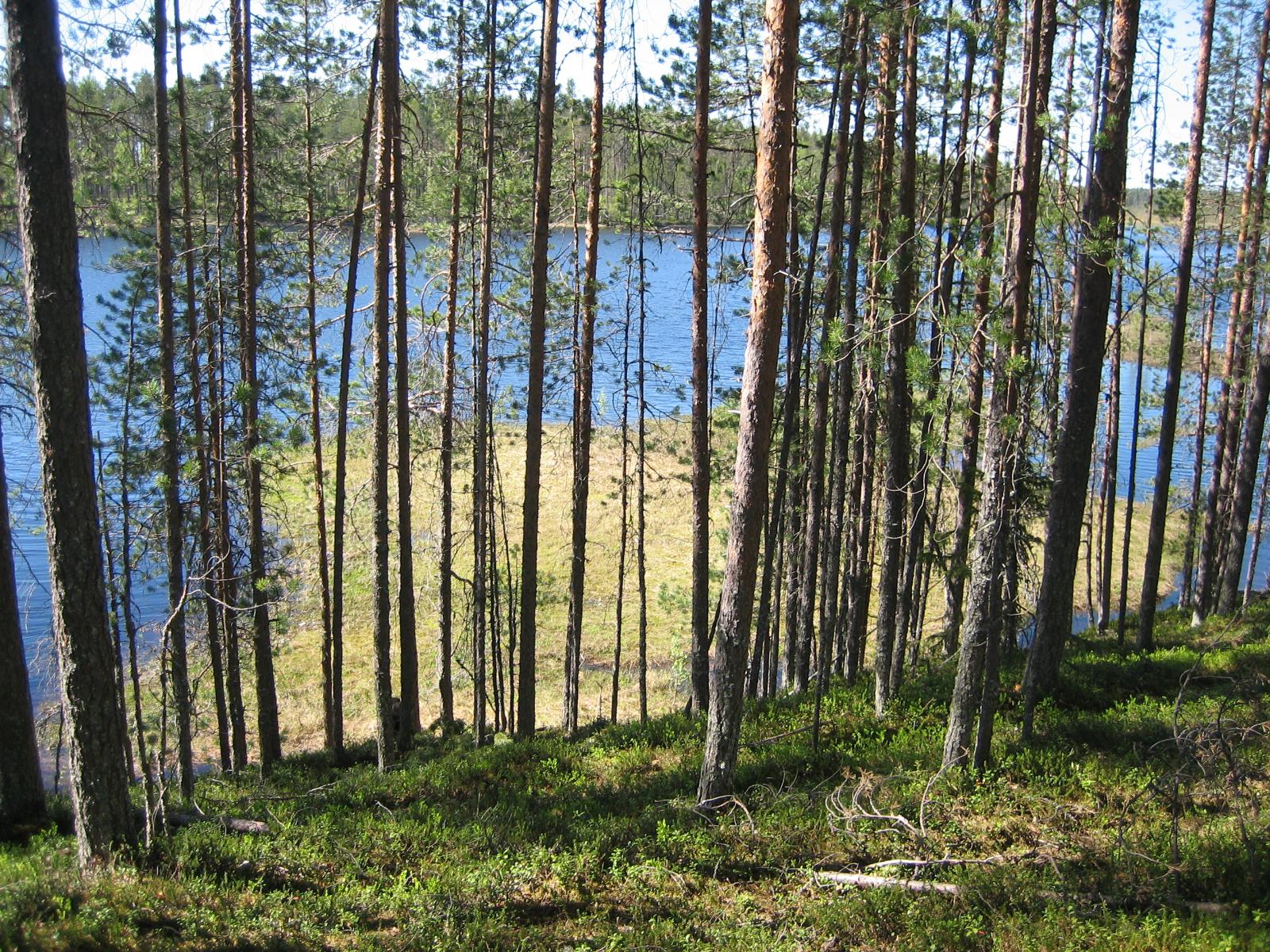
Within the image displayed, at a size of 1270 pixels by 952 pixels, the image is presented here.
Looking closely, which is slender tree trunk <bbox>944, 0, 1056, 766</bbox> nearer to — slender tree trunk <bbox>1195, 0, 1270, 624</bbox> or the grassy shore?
the grassy shore

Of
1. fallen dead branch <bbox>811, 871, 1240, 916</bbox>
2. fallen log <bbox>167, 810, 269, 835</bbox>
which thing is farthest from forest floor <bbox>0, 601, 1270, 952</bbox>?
fallen log <bbox>167, 810, 269, 835</bbox>

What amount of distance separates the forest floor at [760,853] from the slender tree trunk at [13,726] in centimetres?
37

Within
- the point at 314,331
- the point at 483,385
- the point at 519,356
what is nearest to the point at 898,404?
the point at 483,385

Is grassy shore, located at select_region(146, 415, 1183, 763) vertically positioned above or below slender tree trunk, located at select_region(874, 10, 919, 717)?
below

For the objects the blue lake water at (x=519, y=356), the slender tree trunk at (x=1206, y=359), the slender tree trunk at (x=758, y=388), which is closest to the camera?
the slender tree trunk at (x=758, y=388)

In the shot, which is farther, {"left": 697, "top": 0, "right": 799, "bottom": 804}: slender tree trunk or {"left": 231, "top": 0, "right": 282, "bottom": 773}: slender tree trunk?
{"left": 231, "top": 0, "right": 282, "bottom": 773}: slender tree trunk

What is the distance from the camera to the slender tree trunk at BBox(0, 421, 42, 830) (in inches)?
295

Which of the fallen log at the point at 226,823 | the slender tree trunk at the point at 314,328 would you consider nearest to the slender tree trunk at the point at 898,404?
the fallen log at the point at 226,823

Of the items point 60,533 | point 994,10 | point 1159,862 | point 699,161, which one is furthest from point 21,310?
point 1159,862

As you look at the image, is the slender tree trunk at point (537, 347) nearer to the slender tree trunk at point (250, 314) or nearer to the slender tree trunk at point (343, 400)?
the slender tree trunk at point (343, 400)

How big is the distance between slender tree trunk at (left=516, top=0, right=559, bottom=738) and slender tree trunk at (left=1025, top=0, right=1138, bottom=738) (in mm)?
6058

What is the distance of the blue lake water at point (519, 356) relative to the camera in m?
14.0

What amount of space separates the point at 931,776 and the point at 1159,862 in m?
2.06

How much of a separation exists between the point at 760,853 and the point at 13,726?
22.7ft
